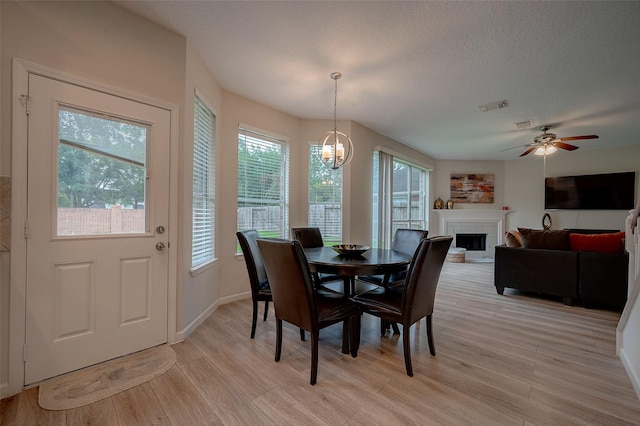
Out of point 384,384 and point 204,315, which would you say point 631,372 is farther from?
point 204,315

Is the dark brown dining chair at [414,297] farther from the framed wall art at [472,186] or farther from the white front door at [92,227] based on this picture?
the framed wall art at [472,186]

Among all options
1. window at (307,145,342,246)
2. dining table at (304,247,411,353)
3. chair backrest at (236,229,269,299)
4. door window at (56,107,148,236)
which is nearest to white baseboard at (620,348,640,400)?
dining table at (304,247,411,353)

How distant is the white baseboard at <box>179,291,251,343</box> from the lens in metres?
2.36

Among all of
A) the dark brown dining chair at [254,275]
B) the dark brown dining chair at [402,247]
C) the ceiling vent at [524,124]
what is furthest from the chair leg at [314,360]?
the ceiling vent at [524,124]

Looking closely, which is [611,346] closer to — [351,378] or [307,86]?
[351,378]

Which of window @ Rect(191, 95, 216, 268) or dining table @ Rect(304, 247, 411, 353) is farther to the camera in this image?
window @ Rect(191, 95, 216, 268)

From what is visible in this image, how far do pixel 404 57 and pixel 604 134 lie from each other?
15.6 ft

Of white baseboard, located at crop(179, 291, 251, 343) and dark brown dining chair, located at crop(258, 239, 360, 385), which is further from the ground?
dark brown dining chair, located at crop(258, 239, 360, 385)

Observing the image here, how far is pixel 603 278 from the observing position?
312 centimetres

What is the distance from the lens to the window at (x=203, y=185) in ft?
8.82

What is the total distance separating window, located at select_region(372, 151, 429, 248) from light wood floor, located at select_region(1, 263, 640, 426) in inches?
97.6

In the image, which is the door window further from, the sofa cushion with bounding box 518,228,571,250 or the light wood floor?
the sofa cushion with bounding box 518,228,571,250

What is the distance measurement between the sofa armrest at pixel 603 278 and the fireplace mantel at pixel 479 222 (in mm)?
3589

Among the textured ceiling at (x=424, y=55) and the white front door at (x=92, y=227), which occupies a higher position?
the textured ceiling at (x=424, y=55)
